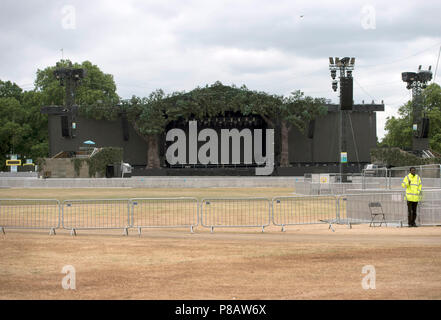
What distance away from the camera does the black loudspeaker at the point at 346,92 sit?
94.8 ft

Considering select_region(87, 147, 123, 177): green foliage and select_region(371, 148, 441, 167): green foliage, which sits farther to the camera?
select_region(87, 147, 123, 177): green foliage

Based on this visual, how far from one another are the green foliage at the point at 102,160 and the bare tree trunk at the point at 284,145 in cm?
1701

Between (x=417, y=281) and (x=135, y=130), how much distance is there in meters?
53.8

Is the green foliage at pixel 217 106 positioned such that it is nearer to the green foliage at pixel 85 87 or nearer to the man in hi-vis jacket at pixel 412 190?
the green foliage at pixel 85 87

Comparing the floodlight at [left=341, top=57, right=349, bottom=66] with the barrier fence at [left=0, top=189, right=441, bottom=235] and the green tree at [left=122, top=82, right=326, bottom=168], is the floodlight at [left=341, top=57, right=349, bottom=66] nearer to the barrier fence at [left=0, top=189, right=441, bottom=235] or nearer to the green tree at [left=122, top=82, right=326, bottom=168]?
the barrier fence at [left=0, top=189, right=441, bottom=235]

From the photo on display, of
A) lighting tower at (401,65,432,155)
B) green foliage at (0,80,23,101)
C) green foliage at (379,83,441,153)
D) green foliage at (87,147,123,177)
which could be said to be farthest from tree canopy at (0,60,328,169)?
green foliage at (0,80,23,101)

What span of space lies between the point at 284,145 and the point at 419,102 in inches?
539

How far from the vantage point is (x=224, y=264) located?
9.39 meters

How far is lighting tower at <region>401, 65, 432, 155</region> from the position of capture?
5150 cm

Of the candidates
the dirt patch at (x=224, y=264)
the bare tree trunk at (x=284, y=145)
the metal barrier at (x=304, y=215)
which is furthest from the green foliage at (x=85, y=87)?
the dirt patch at (x=224, y=264)

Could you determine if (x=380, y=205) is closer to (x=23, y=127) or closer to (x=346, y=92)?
(x=346, y=92)

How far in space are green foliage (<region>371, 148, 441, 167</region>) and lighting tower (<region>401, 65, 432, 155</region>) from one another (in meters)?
4.20

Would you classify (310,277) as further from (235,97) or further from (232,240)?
(235,97)

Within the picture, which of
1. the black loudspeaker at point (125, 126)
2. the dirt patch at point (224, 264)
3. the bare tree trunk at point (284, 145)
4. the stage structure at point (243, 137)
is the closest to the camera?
the dirt patch at point (224, 264)
